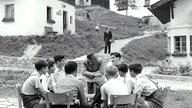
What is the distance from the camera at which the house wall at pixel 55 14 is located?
2525 centimetres

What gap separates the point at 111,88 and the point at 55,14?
2154 centimetres

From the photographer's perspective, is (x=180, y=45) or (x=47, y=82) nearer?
(x=47, y=82)

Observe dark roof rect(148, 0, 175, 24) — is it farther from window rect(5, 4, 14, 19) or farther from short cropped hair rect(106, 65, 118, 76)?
short cropped hair rect(106, 65, 118, 76)

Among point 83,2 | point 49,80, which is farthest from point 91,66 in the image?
point 83,2

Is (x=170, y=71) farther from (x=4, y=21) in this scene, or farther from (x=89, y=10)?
(x=89, y=10)

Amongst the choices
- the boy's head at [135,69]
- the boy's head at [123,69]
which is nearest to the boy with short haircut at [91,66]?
the boy's head at [123,69]

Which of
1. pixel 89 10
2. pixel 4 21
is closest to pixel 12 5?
pixel 4 21

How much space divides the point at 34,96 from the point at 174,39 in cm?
1567

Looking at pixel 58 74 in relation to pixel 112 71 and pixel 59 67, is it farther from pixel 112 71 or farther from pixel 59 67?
pixel 112 71

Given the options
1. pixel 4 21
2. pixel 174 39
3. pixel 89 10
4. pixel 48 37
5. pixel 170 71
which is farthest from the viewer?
pixel 89 10

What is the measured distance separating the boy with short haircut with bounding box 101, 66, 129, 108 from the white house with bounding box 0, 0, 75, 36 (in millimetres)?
19351

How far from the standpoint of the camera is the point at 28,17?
25.2m

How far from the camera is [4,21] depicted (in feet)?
84.5

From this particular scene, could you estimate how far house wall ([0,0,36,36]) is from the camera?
2508 centimetres
